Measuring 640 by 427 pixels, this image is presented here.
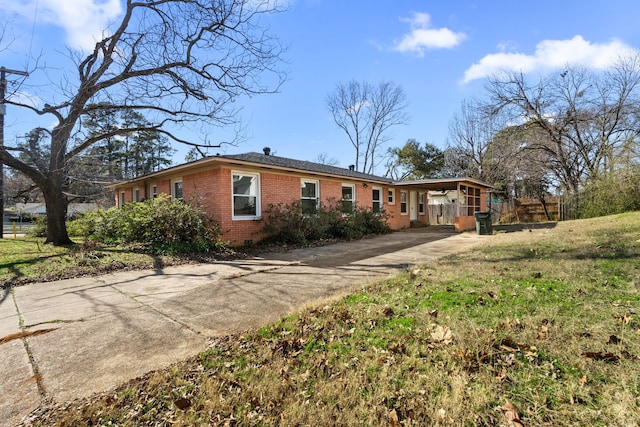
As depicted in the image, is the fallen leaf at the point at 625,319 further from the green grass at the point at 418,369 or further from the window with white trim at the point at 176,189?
the window with white trim at the point at 176,189

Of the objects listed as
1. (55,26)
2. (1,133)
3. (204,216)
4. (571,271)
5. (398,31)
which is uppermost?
(398,31)

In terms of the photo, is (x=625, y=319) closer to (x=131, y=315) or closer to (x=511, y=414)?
(x=511, y=414)

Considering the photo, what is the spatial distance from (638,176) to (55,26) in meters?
23.3

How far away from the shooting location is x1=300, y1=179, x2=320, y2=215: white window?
41.3ft

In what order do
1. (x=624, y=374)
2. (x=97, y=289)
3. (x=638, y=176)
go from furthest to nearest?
(x=638, y=176)
(x=97, y=289)
(x=624, y=374)

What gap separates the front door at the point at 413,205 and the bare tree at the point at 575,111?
339 inches

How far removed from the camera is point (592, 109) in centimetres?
1958

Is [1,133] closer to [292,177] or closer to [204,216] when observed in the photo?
[204,216]

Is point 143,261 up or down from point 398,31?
down

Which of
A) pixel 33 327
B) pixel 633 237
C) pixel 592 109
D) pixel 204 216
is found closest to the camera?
pixel 33 327

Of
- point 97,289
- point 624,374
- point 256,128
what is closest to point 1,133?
point 256,128

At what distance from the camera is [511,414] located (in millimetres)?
1755

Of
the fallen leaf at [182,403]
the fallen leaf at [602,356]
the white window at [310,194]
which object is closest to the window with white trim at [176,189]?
the white window at [310,194]

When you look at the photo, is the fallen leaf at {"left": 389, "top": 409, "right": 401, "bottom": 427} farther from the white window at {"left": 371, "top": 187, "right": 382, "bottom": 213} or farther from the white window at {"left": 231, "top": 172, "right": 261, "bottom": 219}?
the white window at {"left": 371, "top": 187, "right": 382, "bottom": 213}
